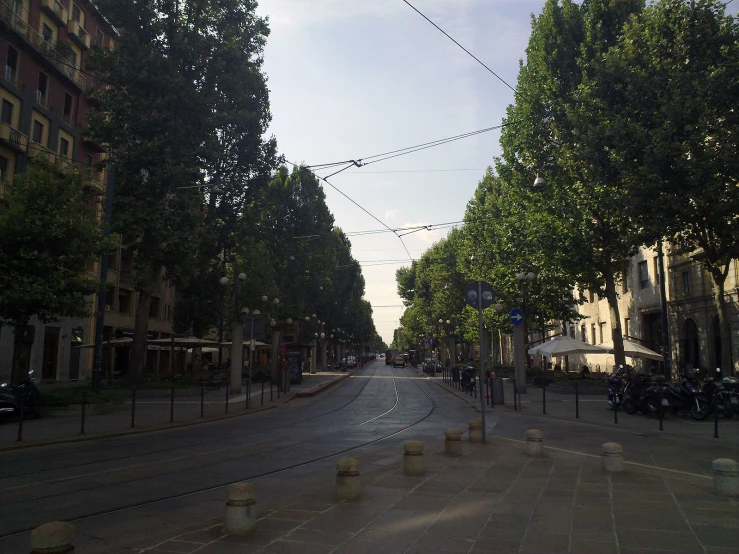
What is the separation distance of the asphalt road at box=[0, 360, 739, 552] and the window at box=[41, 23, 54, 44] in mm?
25695

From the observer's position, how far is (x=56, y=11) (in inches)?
1273

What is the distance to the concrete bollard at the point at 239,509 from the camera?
545cm

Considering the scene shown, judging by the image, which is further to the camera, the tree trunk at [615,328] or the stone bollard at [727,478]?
the tree trunk at [615,328]

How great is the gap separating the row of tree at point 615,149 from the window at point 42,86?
2523 centimetres

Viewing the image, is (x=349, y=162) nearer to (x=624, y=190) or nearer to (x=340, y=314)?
(x=624, y=190)

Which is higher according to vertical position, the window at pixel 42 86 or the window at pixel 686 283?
the window at pixel 42 86

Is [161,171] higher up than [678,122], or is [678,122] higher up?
[161,171]

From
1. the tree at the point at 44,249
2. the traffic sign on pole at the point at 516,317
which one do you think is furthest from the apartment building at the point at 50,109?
the traffic sign on pole at the point at 516,317

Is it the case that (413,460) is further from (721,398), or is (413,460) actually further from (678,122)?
(721,398)

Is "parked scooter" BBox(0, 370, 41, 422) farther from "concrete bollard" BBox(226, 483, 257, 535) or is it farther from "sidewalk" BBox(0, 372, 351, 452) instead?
"concrete bollard" BBox(226, 483, 257, 535)

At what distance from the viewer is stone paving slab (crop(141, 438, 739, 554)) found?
5.23 m

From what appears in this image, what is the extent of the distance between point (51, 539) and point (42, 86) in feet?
114

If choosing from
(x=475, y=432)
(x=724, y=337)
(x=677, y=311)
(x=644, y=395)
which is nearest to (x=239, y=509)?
(x=475, y=432)

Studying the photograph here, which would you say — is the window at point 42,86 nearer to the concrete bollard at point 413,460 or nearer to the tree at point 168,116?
the tree at point 168,116
